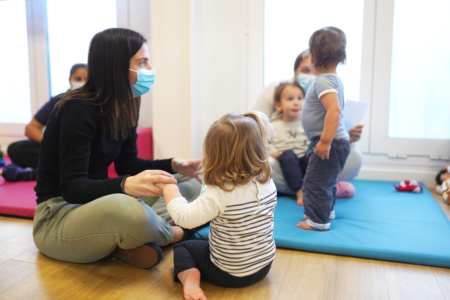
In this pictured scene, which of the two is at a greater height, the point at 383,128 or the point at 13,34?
the point at 13,34

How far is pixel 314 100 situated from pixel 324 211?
1.72ft

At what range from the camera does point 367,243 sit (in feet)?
5.51

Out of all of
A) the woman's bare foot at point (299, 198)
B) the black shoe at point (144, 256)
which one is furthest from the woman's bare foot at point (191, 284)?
the woman's bare foot at point (299, 198)

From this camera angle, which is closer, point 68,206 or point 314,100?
point 68,206

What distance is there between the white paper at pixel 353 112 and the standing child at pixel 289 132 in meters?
0.32

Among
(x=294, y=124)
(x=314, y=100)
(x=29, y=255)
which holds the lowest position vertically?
(x=29, y=255)

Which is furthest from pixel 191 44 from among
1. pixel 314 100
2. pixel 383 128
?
pixel 383 128

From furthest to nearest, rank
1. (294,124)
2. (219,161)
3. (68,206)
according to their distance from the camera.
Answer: (294,124) < (68,206) < (219,161)

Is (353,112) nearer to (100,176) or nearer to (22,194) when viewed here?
(100,176)

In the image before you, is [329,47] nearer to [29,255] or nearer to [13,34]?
[29,255]

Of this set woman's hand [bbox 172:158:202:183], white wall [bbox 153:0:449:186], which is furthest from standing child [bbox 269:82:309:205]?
woman's hand [bbox 172:158:202:183]

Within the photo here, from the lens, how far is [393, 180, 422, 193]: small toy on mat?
2.56m

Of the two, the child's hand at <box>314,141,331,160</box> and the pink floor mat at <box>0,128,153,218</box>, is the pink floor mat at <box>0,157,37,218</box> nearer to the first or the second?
the pink floor mat at <box>0,128,153,218</box>

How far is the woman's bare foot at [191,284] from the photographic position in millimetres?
1285
